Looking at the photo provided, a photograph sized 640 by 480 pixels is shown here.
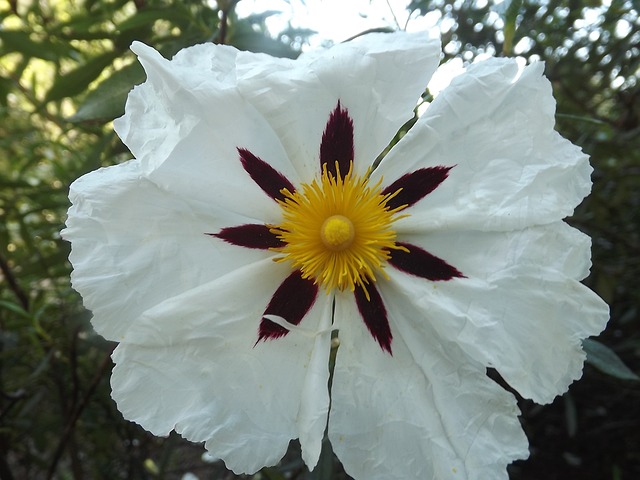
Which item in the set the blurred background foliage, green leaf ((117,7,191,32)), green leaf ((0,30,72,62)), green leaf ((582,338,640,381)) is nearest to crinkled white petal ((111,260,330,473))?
the blurred background foliage

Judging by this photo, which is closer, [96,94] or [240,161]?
[240,161]

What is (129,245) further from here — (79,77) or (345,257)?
(79,77)

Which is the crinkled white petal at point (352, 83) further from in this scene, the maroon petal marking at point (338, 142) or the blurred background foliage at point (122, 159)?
the blurred background foliage at point (122, 159)

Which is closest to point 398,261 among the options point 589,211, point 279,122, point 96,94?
point 279,122

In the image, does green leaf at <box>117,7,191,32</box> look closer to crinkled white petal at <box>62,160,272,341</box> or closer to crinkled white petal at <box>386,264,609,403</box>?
crinkled white petal at <box>62,160,272,341</box>

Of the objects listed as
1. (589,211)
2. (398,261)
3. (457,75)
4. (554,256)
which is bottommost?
(589,211)

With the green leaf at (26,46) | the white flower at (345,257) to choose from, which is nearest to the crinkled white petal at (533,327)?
the white flower at (345,257)

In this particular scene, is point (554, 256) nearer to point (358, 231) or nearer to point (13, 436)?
point (358, 231)
